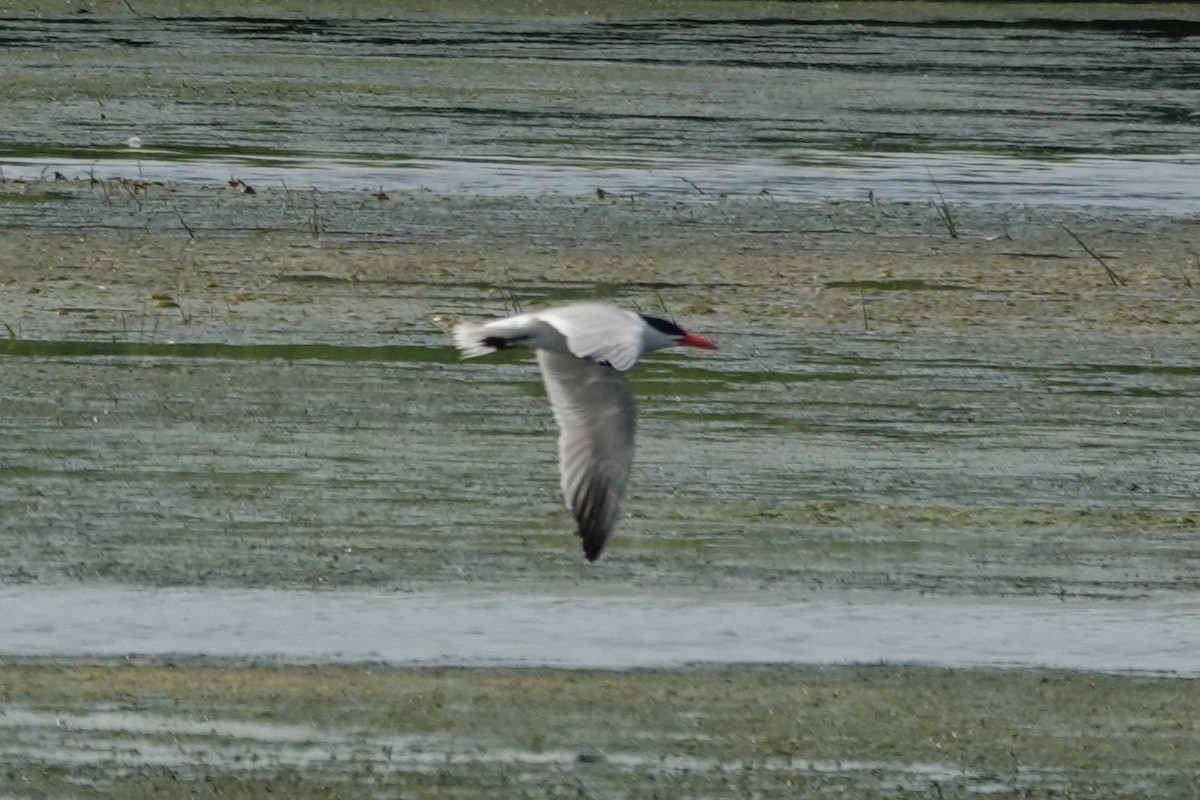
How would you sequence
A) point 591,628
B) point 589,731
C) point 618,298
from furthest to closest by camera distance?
point 618,298 < point 591,628 < point 589,731

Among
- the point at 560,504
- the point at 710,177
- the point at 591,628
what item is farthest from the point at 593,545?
the point at 710,177

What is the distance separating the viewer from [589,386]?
23.6 ft

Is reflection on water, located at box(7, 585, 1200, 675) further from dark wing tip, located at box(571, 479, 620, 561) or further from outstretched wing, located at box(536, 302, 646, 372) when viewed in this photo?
outstretched wing, located at box(536, 302, 646, 372)

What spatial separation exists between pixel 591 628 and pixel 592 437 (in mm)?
457

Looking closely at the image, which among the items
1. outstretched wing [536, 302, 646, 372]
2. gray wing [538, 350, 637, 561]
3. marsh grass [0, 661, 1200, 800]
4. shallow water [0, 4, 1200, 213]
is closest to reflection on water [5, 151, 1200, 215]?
shallow water [0, 4, 1200, 213]

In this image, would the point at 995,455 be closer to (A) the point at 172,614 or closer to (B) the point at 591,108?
(A) the point at 172,614

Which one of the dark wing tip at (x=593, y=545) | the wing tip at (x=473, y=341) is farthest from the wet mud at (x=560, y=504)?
the wing tip at (x=473, y=341)

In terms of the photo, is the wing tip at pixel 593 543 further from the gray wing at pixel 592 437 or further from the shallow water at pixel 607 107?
the shallow water at pixel 607 107

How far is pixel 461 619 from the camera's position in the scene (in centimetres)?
692

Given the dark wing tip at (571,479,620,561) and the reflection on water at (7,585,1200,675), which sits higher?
the dark wing tip at (571,479,620,561)

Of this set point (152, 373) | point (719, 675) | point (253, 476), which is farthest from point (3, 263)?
point (719, 675)

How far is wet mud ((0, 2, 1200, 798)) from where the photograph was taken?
6027 mm

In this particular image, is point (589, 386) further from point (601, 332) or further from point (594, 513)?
point (594, 513)

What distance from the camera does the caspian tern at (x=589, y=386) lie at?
6770 mm
